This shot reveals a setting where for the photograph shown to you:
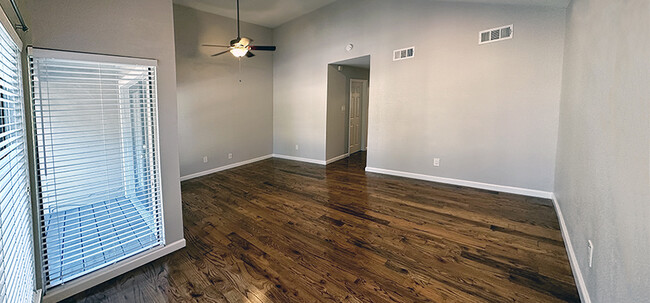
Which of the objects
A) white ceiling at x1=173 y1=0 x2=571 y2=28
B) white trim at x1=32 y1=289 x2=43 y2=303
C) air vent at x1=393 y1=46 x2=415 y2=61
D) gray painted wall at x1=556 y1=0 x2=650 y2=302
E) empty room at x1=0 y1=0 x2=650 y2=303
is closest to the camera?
gray painted wall at x1=556 y1=0 x2=650 y2=302

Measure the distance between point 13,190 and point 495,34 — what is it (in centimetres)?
506

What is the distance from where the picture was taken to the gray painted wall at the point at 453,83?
3838 millimetres

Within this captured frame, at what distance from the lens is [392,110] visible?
5.21 meters

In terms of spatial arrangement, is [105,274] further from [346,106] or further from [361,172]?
[346,106]

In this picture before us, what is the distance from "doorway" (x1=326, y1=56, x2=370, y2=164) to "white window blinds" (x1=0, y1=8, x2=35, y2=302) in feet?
16.3

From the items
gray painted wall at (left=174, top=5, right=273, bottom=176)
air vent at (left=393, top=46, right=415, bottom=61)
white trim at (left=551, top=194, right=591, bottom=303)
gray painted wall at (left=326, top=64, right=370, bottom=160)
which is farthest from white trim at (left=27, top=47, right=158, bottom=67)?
gray painted wall at (left=326, top=64, right=370, bottom=160)

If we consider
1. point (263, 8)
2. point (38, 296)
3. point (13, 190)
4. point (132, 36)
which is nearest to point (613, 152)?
point (13, 190)

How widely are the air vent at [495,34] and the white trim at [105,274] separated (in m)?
4.62

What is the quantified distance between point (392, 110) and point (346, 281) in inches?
144

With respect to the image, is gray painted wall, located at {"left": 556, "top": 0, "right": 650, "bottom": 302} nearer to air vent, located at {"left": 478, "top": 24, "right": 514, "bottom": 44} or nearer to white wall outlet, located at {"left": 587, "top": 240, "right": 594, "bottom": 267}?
white wall outlet, located at {"left": 587, "top": 240, "right": 594, "bottom": 267}

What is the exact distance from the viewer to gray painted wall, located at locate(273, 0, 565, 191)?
3.84 m

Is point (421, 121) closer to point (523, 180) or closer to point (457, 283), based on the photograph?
point (523, 180)

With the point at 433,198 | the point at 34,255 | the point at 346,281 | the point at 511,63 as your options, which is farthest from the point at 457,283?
the point at 511,63

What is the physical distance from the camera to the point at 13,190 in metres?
1.37
